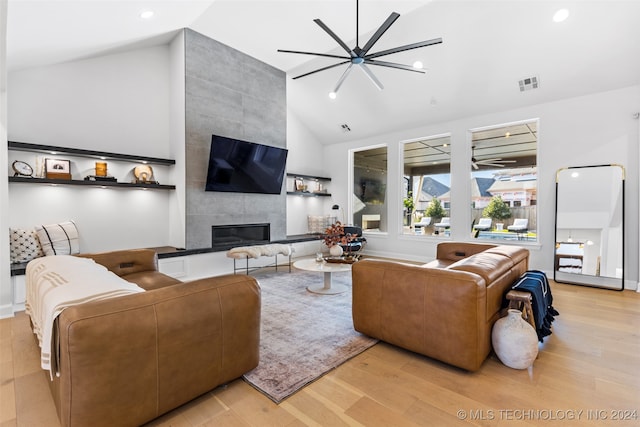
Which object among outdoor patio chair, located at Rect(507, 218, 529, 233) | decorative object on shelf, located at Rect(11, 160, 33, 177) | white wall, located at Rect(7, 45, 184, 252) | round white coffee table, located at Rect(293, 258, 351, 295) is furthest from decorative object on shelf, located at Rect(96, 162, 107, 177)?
outdoor patio chair, located at Rect(507, 218, 529, 233)

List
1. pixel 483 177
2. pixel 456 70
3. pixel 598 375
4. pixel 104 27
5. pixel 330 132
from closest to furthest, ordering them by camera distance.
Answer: pixel 598 375 → pixel 104 27 → pixel 456 70 → pixel 483 177 → pixel 330 132

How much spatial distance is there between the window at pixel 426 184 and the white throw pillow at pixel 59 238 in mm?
5760

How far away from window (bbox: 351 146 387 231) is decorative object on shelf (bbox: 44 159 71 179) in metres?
5.51

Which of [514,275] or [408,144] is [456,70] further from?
[514,275]

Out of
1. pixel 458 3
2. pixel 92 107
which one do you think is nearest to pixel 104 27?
pixel 92 107

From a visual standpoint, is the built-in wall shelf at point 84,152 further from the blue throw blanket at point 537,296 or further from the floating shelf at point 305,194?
the blue throw blanket at point 537,296

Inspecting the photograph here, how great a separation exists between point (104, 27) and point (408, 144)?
548 cm

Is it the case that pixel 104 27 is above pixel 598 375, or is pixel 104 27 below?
above

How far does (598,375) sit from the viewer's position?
2096 mm

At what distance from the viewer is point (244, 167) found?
17.6 feet

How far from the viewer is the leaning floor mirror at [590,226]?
4.35 metres

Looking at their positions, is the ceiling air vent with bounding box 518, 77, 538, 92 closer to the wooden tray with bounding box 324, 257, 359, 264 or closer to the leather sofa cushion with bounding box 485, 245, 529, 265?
the leather sofa cushion with bounding box 485, 245, 529, 265

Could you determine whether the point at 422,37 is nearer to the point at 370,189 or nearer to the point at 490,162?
the point at 490,162

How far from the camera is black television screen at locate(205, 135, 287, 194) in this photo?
4.97m
